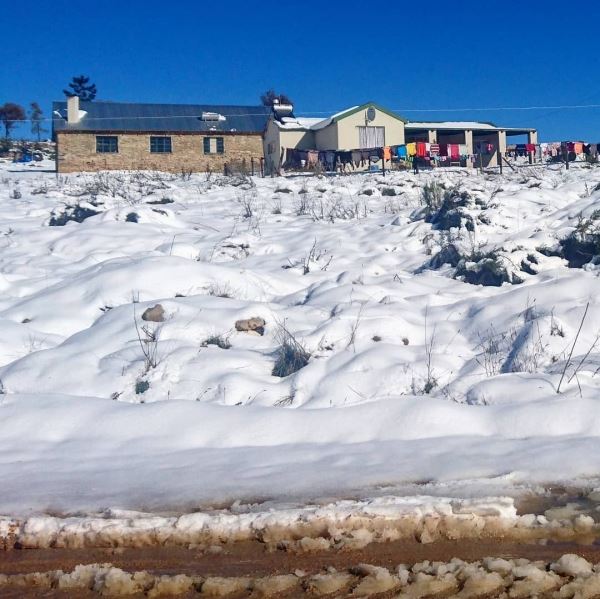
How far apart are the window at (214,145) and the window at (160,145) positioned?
174cm

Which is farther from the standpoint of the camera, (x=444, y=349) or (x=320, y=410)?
(x=444, y=349)

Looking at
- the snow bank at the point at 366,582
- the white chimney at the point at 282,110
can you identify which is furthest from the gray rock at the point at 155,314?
the white chimney at the point at 282,110

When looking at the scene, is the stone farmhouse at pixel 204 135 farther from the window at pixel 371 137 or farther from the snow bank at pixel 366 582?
the snow bank at pixel 366 582

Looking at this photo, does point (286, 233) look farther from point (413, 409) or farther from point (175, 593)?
point (175, 593)

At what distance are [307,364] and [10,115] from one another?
57329 millimetres

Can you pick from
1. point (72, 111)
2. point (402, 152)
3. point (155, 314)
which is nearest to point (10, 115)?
point (72, 111)

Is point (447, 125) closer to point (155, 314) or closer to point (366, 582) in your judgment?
point (155, 314)

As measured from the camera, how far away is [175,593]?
2588 millimetres

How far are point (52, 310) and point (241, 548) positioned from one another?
15.5 ft

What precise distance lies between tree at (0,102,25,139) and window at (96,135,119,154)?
26.1 metres

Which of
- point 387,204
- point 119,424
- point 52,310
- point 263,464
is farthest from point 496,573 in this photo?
→ point 387,204

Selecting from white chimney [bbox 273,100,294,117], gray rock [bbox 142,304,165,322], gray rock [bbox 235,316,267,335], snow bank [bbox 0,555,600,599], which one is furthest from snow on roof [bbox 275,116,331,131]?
snow bank [bbox 0,555,600,599]

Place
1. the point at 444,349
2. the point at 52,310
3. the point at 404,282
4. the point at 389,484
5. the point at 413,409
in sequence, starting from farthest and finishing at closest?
1. the point at 404,282
2. the point at 52,310
3. the point at 444,349
4. the point at 413,409
5. the point at 389,484

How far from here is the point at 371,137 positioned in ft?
114
